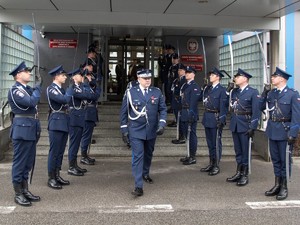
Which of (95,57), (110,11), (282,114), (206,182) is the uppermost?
(110,11)

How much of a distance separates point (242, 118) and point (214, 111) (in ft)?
2.84

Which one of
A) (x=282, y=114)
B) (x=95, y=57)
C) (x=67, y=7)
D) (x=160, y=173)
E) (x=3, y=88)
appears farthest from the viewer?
(x=95, y=57)

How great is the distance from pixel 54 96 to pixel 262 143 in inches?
200

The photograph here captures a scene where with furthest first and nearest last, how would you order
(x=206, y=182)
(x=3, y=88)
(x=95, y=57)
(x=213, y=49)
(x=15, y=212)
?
(x=213, y=49), (x=95, y=57), (x=3, y=88), (x=206, y=182), (x=15, y=212)

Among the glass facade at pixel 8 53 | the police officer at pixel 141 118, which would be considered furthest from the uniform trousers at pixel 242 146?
the glass facade at pixel 8 53

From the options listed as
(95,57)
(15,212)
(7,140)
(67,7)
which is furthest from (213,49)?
(15,212)

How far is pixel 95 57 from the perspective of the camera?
979 cm

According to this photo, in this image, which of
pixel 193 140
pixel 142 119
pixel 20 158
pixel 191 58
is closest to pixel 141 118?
pixel 142 119

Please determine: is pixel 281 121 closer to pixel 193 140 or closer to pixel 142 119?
pixel 142 119

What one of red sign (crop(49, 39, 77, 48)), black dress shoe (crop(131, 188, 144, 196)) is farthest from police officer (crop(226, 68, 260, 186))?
red sign (crop(49, 39, 77, 48))

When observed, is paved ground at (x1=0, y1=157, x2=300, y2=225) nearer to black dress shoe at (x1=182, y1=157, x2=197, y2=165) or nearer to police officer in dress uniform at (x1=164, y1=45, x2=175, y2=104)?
black dress shoe at (x1=182, y1=157, x2=197, y2=165)

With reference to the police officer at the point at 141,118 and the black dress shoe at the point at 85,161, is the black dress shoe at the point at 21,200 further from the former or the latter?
the black dress shoe at the point at 85,161

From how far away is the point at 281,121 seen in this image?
5.75m

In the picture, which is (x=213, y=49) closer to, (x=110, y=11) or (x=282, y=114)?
(x=110, y=11)
